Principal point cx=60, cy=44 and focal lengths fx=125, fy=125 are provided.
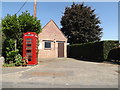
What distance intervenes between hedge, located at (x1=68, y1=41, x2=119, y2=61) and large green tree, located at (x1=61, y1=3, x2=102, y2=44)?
5815mm

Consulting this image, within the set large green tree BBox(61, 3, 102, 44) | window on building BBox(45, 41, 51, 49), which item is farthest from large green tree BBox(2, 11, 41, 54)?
large green tree BBox(61, 3, 102, 44)

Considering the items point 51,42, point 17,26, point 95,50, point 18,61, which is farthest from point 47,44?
point 18,61

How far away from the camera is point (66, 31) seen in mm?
28078

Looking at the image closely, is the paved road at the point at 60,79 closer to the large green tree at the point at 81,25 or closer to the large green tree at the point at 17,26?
the large green tree at the point at 17,26

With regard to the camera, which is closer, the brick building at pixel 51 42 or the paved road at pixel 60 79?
the paved road at pixel 60 79

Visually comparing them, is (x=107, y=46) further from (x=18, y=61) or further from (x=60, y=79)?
(x=18, y=61)

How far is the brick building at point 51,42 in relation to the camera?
19641 mm

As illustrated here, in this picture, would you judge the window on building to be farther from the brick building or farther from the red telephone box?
the red telephone box

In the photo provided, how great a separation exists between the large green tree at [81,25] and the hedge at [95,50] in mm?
5815

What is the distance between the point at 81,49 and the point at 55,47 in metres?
4.25

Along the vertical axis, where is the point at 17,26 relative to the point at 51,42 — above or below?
Result: above

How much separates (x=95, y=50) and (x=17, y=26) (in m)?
9.20

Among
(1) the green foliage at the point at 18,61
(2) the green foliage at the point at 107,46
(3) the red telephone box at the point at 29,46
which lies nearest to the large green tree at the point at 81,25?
(2) the green foliage at the point at 107,46

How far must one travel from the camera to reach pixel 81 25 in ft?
85.8
